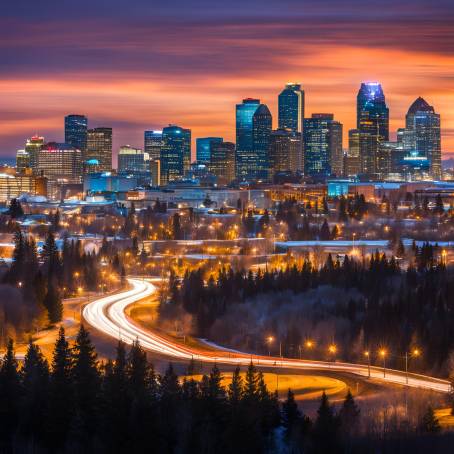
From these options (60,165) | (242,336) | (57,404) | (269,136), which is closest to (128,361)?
(57,404)

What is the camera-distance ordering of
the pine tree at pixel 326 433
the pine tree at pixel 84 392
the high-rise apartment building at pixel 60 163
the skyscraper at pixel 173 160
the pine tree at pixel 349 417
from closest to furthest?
the pine tree at pixel 326 433, the pine tree at pixel 84 392, the pine tree at pixel 349 417, the high-rise apartment building at pixel 60 163, the skyscraper at pixel 173 160

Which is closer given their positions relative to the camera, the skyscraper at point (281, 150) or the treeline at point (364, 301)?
the treeline at point (364, 301)

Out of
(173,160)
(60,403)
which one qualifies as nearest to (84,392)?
(60,403)

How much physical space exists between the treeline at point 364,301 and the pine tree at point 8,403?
13.9 metres

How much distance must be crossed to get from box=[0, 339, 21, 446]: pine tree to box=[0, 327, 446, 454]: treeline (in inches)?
1.0

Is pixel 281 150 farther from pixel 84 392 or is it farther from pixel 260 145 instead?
pixel 84 392

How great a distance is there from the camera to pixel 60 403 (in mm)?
27375

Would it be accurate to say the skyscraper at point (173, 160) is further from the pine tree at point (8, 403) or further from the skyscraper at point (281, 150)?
the pine tree at point (8, 403)

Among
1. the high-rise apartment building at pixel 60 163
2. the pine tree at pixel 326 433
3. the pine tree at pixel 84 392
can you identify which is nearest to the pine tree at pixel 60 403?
the pine tree at pixel 84 392

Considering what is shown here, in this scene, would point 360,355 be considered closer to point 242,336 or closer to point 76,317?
point 242,336

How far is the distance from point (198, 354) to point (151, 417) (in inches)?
486

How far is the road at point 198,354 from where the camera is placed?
112ft

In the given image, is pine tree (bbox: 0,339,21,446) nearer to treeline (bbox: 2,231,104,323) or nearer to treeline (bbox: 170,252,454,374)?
treeline (bbox: 170,252,454,374)

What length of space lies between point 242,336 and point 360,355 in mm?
5606
